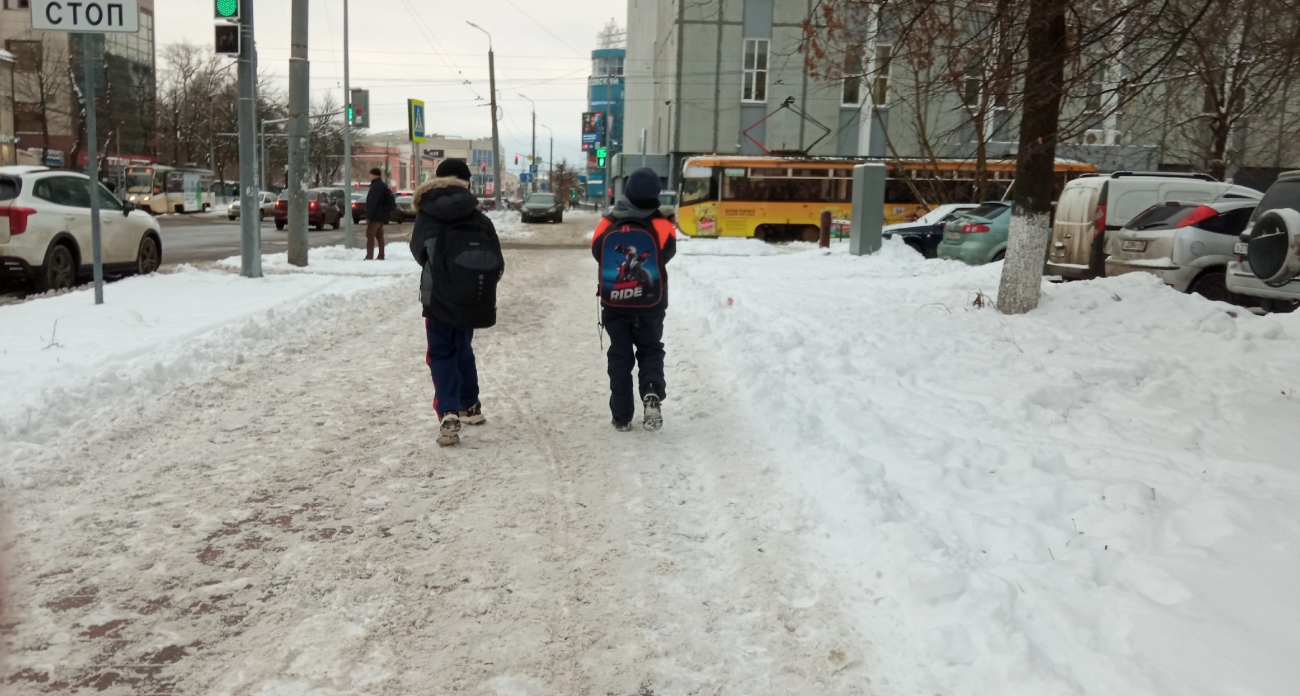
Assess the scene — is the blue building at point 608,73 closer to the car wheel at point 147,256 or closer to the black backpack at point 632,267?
the car wheel at point 147,256

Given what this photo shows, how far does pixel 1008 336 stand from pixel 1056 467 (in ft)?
13.3

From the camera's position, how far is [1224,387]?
6527 mm

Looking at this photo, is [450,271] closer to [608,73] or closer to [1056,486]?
[1056,486]

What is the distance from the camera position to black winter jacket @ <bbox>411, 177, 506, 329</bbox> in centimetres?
561

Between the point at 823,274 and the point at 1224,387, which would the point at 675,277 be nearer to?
the point at 823,274

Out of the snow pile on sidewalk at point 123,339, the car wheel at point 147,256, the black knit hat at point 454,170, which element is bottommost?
the snow pile on sidewalk at point 123,339

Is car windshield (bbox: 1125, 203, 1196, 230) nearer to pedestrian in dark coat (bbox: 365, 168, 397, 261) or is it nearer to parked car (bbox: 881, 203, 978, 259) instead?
parked car (bbox: 881, 203, 978, 259)

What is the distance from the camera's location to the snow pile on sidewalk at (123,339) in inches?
227

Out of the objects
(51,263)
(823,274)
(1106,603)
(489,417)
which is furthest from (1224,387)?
(51,263)

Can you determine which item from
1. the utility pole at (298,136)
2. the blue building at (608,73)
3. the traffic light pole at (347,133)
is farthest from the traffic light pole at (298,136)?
the blue building at (608,73)

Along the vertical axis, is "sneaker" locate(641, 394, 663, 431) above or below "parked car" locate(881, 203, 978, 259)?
below

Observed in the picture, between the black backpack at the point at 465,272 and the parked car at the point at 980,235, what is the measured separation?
46.5 feet

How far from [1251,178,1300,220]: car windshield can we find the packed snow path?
5410 mm

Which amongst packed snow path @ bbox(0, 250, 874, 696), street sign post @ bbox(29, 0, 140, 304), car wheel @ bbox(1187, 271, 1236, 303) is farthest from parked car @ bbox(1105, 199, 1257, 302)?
street sign post @ bbox(29, 0, 140, 304)
